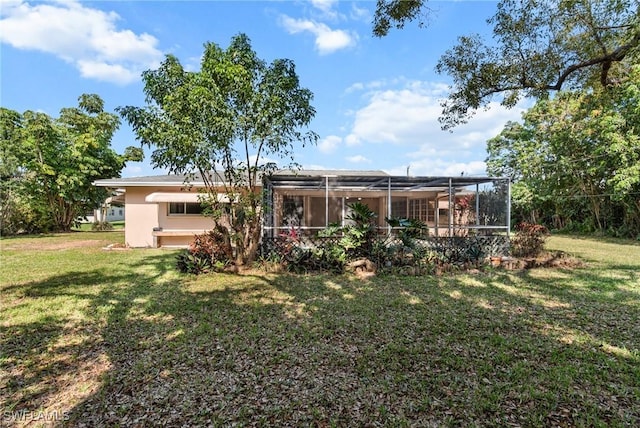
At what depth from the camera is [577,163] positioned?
20.0 metres

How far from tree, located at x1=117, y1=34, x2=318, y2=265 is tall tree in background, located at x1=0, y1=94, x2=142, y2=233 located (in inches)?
678

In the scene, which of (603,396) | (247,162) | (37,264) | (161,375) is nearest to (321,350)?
(161,375)

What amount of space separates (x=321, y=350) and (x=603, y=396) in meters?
2.92

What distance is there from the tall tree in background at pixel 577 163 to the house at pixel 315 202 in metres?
6.46

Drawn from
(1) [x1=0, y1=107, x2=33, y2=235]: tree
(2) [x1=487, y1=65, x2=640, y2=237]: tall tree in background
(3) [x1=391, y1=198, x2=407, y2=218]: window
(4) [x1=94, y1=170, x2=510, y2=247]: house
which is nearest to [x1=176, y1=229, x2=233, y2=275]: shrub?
(4) [x1=94, y1=170, x2=510, y2=247]: house

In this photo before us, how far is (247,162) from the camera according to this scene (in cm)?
912

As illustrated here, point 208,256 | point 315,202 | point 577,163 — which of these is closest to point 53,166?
point 315,202

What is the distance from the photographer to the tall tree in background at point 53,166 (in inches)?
788

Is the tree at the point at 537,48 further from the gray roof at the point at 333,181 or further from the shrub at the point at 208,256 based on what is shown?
the shrub at the point at 208,256

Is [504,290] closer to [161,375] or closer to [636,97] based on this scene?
[161,375]

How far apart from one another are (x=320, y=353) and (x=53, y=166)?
975 inches

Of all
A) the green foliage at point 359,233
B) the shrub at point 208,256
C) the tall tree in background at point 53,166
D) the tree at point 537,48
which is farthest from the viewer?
the tall tree in background at point 53,166

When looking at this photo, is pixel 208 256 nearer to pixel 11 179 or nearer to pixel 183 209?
pixel 183 209

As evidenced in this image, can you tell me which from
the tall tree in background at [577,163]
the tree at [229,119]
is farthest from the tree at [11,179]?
the tall tree in background at [577,163]
